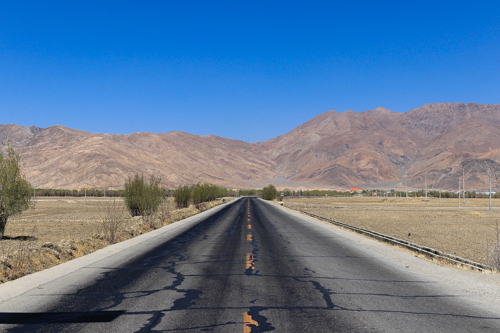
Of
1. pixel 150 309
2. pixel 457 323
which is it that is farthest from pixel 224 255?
pixel 457 323

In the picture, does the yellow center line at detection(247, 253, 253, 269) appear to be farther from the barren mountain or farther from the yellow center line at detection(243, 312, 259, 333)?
the barren mountain

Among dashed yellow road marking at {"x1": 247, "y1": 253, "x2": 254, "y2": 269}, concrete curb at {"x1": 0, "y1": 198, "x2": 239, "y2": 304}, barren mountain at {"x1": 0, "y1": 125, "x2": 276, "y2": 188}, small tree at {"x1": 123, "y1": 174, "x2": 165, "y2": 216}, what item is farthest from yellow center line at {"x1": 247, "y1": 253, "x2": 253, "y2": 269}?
barren mountain at {"x1": 0, "y1": 125, "x2": 276, "y2": 188}

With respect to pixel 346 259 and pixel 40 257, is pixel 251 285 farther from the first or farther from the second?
pixel 40 257

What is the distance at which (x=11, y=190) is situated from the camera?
19469mm

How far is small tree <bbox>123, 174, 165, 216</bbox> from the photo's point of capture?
26.3 metres

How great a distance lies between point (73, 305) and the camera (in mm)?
6773

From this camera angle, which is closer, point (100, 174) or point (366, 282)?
point (366, 282)

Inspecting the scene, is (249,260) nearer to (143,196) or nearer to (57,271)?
(57,271)

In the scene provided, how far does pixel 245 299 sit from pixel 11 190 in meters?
16.9

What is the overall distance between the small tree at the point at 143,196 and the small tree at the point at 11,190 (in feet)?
23.3

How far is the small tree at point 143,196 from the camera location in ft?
86.4

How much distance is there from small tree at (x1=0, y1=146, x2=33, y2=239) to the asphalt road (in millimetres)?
10985

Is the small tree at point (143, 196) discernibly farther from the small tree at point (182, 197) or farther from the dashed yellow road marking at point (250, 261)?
the small tree at point (182, 197)

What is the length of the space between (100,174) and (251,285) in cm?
15111
